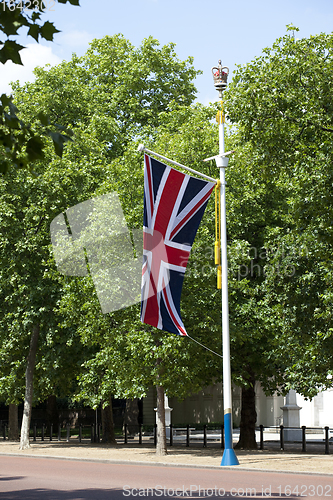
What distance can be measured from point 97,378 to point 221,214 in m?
9.20

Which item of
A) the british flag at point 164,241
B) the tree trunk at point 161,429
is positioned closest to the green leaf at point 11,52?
the british flag at point 164,241

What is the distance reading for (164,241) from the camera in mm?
14773

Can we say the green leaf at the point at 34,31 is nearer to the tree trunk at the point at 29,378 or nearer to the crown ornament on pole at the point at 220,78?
the crown ornament on pole at the point at 220,78

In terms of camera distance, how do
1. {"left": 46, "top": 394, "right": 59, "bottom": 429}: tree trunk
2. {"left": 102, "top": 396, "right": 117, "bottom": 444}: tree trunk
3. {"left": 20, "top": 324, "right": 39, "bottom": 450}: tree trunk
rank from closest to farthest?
{"left": 20, "top": 324, "right": 39, "bottom": 450}: tree trunk, {"left": 102, "top": 396, "right": 117, "bottom": 444}: tree trunk, {"left": 46, "top": 394, "right": 59, "bottom": 429}: tree trunk

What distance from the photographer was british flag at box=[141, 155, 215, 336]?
14.6 meters

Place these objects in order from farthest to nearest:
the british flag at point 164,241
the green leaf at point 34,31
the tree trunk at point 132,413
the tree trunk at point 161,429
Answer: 1. the tree trunk at point 132,413
2. the tree trunk at point 161,429
3. the british flag at point 164,241
4. the green leaf at point 34,31

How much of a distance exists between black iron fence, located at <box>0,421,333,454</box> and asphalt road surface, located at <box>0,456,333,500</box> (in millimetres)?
7949

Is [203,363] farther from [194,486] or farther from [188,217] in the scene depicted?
[194,486]

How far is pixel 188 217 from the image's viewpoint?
604 inches

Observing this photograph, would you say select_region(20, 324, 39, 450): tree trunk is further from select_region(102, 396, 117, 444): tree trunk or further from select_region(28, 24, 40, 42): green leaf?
select_region(28, 24, 40, 42): green leaf

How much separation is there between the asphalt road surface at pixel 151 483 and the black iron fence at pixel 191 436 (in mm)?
7949

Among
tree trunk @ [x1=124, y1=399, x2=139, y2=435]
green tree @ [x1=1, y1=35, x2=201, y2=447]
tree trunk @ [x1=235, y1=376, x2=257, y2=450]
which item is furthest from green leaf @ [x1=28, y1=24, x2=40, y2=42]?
tree trunk @ [x1=124, y1=399, x2=139, y2=435]

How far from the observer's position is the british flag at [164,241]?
14.6 meters

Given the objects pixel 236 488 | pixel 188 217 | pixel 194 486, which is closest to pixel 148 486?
pixel 194 486
